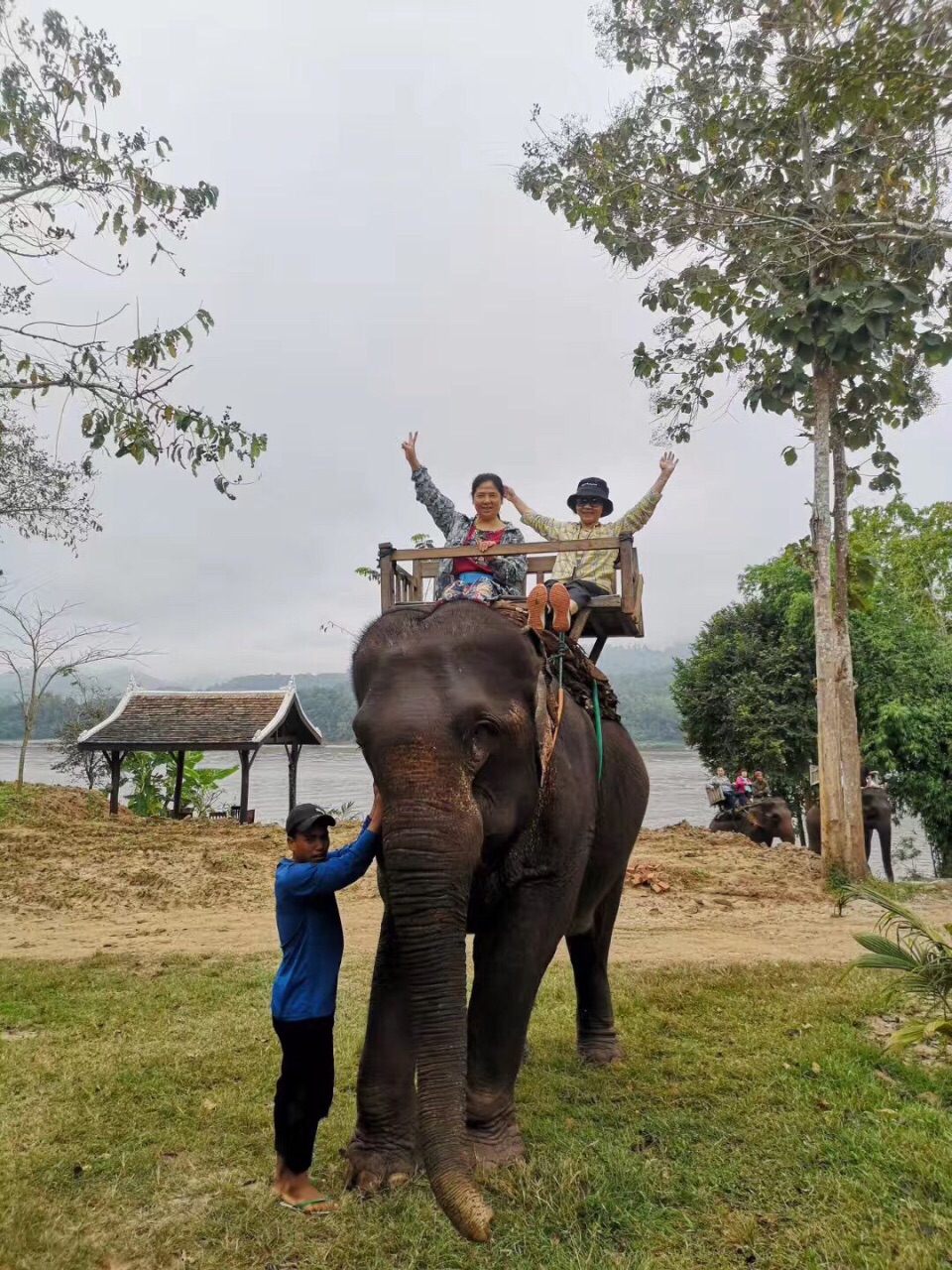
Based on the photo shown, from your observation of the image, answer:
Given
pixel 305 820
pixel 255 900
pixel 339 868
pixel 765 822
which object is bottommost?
pixel 255 900

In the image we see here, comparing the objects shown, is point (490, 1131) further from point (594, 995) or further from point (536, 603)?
point (536, 603)

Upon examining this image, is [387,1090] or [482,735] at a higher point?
[482,735]

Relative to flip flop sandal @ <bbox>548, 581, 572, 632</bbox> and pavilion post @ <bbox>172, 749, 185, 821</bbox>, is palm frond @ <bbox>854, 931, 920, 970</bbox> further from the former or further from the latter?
pavilion post @ <bbox>172, 749, 185, 821</bbox>

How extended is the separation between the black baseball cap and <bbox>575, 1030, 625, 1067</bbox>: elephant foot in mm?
2801

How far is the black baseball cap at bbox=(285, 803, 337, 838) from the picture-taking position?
148 inches

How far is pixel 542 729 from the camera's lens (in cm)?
399

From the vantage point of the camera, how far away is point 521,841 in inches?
160

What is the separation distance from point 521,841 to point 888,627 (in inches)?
850

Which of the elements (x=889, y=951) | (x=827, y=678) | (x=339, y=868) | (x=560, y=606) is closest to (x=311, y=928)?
(x=339, y=868)

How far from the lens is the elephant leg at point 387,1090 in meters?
3.95

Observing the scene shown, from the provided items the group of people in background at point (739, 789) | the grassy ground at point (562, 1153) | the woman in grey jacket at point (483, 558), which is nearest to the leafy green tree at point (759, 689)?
the group of people in background at point (739, 789)

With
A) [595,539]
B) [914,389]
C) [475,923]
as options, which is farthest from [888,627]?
[475,923]

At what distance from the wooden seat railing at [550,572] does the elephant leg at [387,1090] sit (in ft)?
6.24

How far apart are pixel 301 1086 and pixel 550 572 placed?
3.53 m
